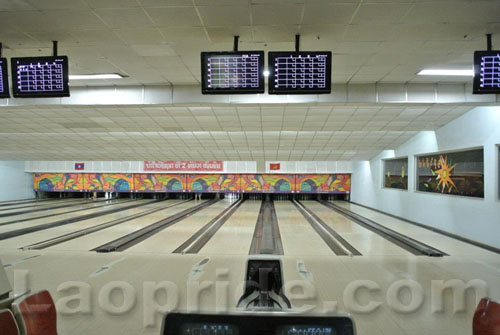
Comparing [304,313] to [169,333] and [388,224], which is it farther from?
[388,224]

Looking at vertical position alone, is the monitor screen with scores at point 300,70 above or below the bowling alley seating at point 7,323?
above

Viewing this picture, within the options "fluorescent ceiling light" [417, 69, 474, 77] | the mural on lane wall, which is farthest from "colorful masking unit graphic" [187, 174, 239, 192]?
"fluorescent ceiling light" [417, 69, 474, 77]

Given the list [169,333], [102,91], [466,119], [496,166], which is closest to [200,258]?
[102,91]

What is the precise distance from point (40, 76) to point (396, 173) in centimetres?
1141

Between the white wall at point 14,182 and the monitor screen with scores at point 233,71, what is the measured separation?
18173 millimetres

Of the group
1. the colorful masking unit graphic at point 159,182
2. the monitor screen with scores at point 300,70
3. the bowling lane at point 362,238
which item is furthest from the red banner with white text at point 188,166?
the monitor screen with scores at point 300,70

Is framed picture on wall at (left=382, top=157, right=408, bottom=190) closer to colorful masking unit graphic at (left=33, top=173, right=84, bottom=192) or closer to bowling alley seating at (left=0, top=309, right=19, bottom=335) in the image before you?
bowling alley seating at (left=0, top=309, right=19, bottom=335)

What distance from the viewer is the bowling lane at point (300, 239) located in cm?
651

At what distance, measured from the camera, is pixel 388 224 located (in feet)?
32.3

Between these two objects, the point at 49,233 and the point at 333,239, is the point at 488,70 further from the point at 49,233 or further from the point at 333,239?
the point at 49,233

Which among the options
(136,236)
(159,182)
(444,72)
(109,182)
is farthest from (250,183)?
(444,72)

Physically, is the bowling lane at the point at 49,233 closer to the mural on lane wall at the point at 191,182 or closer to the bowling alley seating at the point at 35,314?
the bowling alley seating at the point at 35,314

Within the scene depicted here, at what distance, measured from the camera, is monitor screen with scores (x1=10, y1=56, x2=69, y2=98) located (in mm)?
3553

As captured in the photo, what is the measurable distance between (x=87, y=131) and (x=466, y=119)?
10.4 m
